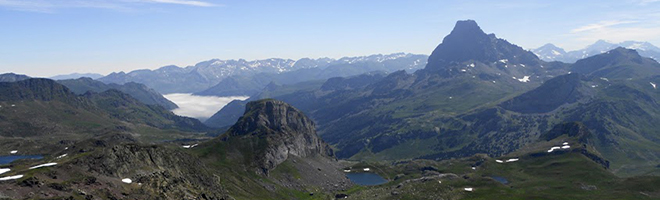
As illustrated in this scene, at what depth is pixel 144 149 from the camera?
7146 inches

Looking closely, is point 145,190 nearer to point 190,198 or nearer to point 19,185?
point 190,198

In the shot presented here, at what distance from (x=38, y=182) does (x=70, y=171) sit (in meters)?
15.5

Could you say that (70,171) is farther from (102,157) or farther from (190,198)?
(190,198)

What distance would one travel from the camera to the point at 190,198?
520 ft

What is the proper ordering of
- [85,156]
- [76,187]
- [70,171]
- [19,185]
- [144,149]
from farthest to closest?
1. [144,149]
2. [85,156]
3. [70,171]
4. [76,187]
5. [19,185]

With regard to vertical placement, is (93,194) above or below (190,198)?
above

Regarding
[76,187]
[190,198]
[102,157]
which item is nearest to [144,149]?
[102,157]

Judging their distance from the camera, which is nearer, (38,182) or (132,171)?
(38,182)

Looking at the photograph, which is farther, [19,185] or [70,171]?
[70,171]

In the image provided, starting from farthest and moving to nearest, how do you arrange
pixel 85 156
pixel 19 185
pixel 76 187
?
pixel 85 156 < pixel 76 187 < pixel 19 185

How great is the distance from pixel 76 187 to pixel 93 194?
539cm

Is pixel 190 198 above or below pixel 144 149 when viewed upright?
below

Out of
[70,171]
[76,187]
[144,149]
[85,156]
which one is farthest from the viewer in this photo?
[144,149]

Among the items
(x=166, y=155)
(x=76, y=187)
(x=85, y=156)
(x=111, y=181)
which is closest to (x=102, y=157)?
(x=85, y=156)
